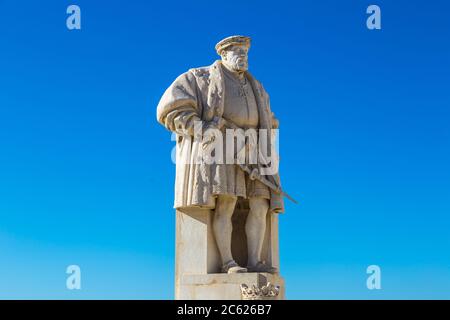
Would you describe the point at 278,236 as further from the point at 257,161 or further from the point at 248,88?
the point at 248,88

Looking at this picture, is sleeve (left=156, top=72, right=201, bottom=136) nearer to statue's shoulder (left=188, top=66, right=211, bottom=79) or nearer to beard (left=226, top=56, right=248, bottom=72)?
statue's shoulder (left=188, top=66, right=211, bottom=79)

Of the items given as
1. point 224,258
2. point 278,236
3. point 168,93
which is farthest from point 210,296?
point 168,93

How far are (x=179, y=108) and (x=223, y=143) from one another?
94cm

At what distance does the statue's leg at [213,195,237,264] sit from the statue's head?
7.74ft

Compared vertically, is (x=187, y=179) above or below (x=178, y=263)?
above

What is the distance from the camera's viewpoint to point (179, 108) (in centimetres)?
1459

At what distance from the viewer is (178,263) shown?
47.5ft

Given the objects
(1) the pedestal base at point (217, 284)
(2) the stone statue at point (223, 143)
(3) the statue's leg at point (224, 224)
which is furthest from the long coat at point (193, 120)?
(1) the pedestal base at point (217, 284)

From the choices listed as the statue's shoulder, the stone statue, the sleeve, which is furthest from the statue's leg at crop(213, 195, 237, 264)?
the statue's shoulder

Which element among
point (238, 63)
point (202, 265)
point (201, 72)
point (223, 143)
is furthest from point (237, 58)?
point (202, 265)

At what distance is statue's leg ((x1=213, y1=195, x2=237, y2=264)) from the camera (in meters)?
14.5
